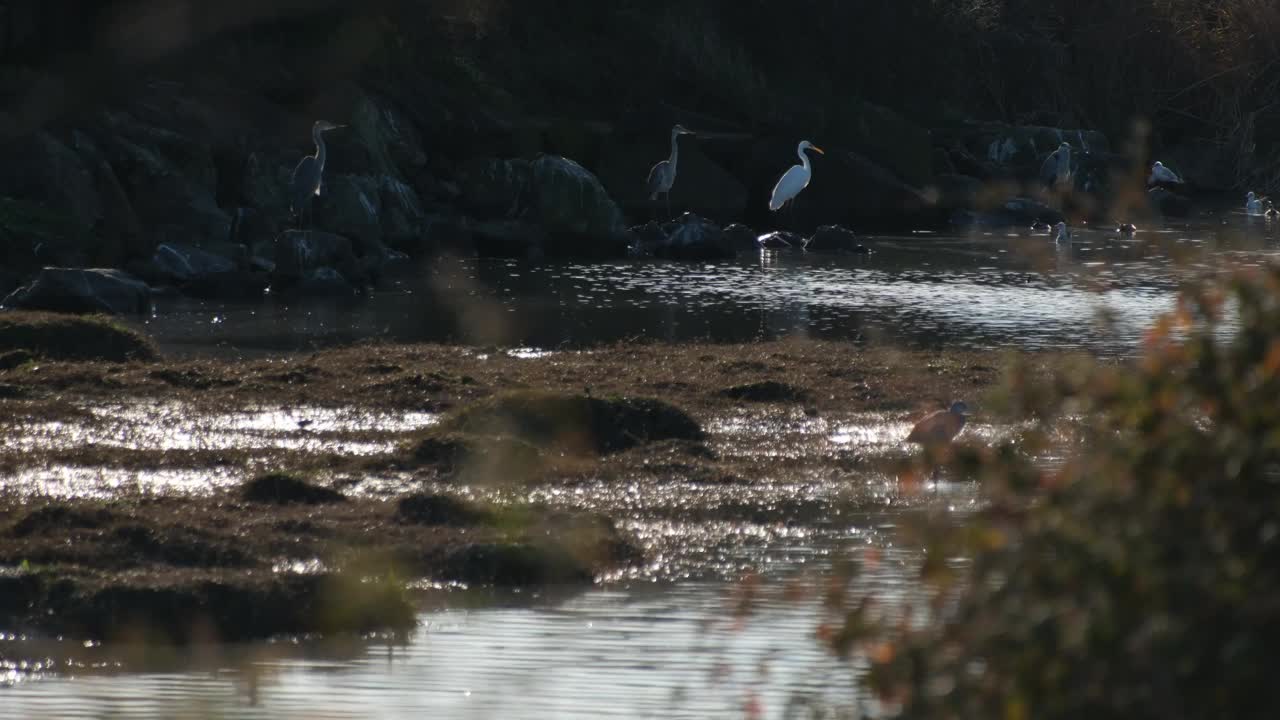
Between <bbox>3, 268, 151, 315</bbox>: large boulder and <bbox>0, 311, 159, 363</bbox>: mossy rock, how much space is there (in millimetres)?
4305

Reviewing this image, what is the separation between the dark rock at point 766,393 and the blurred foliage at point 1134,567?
10.3 metres

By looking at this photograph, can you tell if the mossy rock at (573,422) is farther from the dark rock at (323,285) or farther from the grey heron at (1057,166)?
the grey heron at (1057,166)

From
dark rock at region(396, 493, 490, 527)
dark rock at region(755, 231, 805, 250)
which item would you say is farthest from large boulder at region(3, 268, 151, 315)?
dark rock at region(755, 231, 805, 250)

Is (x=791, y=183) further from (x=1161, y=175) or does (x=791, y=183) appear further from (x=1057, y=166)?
(x=1161, y=175)

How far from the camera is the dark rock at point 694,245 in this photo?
30781 millimetres

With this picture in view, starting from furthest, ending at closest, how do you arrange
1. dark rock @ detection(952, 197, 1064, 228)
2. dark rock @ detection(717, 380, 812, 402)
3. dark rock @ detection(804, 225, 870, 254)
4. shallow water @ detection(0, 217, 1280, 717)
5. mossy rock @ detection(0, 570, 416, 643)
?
dark rock @ detection(952, 197, 1064, 228) < dark rock @ detection(804, 225, 870, 254) < dark rock @ detection(717, 380, 812, 402) < mossy rock @ detection(0, 570, 416, 643) < shallow water @ detection(0, 217, 1280, 717)

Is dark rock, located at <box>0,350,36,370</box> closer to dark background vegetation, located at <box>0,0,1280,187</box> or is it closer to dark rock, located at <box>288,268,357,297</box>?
dark rock, located at <box>288,268,357,297</box>

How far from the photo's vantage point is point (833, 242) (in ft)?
106

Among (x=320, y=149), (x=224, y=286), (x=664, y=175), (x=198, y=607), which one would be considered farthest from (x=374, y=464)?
(x=664, y=175)

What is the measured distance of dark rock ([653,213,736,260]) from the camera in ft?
101

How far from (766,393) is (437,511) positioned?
514 centimetres

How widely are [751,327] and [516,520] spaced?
446 inches

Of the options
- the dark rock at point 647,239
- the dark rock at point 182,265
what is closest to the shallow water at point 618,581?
the dark rock at point 182,265

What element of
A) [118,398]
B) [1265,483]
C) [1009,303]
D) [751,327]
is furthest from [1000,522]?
[1009,303]
